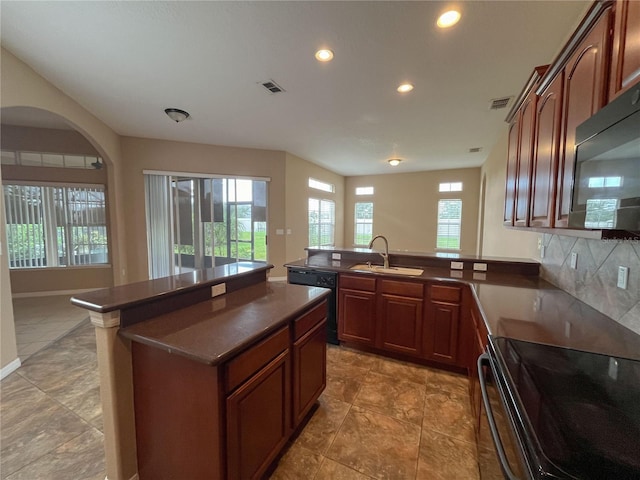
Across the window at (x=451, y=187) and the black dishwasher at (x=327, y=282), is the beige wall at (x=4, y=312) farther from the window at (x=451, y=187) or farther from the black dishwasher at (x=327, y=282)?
the window at (x=451, y=187)

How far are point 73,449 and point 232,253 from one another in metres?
4.08

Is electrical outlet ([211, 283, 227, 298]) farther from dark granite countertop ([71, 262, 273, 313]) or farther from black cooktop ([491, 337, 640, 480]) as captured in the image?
black cooktop ([491, 337, 640, 480])

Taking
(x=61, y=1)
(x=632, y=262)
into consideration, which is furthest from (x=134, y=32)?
(x=632, y=262)

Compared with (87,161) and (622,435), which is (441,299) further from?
(87,161)

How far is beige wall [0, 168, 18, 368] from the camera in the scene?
91.9 inches

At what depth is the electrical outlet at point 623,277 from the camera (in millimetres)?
1281

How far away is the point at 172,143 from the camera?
482 centimetres

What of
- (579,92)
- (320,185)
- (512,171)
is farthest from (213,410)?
(320,185)

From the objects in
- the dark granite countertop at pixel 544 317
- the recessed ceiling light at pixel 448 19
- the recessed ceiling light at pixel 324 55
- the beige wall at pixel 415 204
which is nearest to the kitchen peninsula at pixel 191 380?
the dark granite countertop at pixel 544 317

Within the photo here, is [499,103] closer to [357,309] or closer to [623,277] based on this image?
[623,277]

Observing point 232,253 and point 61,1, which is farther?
point 232,253

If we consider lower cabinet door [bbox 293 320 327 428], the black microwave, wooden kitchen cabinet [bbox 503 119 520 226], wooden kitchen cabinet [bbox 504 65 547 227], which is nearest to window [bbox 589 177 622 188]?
the black microwave

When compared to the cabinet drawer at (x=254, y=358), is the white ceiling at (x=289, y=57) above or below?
above

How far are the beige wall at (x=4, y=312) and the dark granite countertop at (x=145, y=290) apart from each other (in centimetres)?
A: 197
